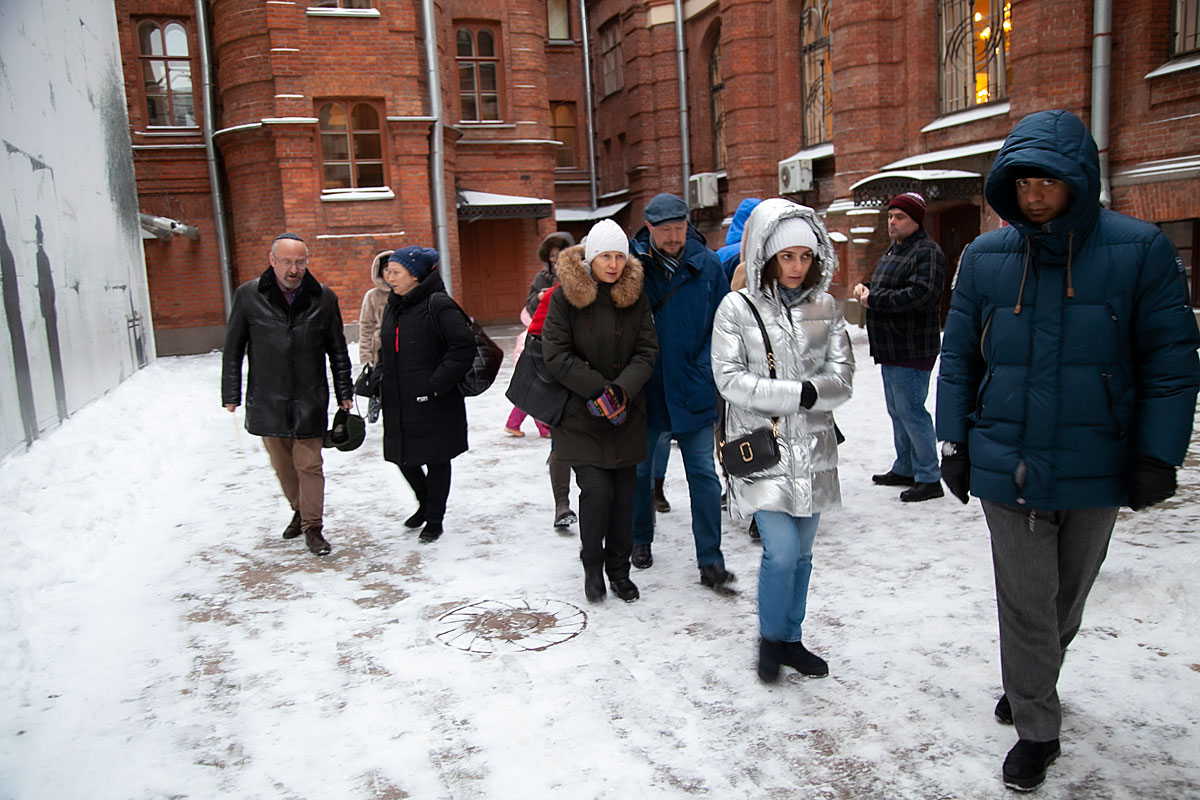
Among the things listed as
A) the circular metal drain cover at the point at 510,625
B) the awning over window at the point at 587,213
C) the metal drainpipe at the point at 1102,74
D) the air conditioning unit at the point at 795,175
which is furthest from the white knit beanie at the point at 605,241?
the awning over window at the point at 587,213

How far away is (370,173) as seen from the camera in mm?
18484

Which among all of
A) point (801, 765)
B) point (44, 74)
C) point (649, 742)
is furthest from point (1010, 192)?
point (44, 74)

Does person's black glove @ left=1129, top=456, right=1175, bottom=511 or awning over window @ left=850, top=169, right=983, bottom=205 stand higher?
awning over window @ left=850, top=169, right=983, bottom=205

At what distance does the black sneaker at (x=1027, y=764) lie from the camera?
2711mm

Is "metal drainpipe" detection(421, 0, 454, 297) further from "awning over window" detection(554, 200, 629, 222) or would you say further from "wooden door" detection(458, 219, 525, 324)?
"awning over window" detection(554, 200, 629, 222)

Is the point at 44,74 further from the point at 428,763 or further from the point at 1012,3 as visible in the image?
the point at 1012,3

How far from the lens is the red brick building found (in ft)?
38.7

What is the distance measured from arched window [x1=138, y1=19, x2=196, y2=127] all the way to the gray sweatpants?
68.9 ft

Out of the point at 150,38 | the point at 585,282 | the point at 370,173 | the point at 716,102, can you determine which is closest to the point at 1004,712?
the point at 585,282

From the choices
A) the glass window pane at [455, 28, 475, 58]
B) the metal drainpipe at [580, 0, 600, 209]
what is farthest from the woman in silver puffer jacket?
the metal drainpipe at [580, 0, 600, 209]

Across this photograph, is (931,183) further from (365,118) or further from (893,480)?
(365,118)

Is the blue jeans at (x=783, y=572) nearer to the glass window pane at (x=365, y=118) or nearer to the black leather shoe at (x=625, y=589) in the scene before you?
the black leather shoe at (x=625, y=589)

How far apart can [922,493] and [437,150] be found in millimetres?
15257

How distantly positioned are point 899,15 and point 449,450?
14007mm
